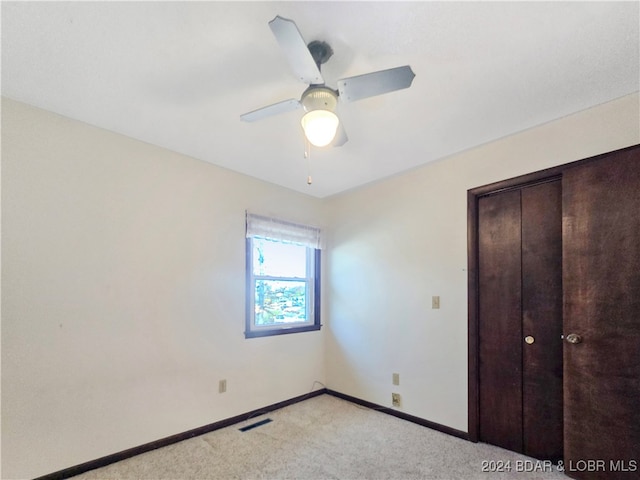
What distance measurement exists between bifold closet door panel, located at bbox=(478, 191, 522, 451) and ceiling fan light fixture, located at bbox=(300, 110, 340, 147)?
1701 millimetres

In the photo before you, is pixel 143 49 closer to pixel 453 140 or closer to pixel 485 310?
pixel 453 140

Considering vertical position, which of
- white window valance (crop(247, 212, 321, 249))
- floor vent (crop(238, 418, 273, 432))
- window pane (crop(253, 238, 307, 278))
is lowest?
floor vent (crop(238, 418, 273, 432))

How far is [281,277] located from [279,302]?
269 millimetres

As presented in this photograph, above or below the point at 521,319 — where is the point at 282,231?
above

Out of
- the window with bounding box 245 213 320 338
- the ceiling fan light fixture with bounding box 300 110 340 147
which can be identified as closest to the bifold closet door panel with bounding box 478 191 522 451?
the ceiling fan light fixture with bounding box 300 110 340 147

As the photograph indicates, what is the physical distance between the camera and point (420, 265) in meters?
2.95

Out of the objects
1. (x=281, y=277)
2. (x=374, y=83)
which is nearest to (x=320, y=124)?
(x=374, y=83)

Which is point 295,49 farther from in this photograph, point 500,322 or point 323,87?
point 500,322

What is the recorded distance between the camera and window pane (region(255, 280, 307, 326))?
3.26 m

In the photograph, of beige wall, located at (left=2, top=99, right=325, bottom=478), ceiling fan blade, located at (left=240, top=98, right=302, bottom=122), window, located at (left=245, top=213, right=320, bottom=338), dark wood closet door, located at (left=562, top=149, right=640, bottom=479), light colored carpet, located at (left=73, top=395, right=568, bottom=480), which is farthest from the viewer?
window, located at (left=245, top=213, right=320, bottom=338)

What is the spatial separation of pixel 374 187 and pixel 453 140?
1078 millimetres

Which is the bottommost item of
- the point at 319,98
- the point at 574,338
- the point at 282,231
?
the point at 574,338

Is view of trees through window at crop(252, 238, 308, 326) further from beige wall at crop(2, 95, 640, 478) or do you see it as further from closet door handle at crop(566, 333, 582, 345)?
closet door handle at crop(566, 333, 582, 345)

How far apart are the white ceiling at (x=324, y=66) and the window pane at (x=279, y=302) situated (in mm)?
1568
